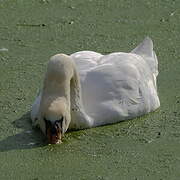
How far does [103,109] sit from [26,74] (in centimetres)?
115

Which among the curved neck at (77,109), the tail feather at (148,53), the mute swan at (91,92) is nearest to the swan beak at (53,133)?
the mute swan at (91,92)

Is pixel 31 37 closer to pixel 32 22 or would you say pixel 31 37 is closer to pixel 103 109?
pixel 32 22

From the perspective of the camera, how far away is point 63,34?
826cm

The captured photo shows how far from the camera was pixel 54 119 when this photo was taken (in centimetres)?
602

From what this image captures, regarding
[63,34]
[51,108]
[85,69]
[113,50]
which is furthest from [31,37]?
[51,108]

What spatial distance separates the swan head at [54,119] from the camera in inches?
237

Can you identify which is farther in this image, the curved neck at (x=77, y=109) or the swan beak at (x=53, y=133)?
the curved neck at (x=77, y=109)

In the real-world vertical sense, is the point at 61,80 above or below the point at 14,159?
above

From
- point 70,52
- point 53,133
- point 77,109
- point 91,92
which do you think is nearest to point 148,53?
point 70,52

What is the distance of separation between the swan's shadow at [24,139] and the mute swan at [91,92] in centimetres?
7

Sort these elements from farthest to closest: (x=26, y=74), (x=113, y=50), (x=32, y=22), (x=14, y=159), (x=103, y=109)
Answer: (x=32, y=22) → (x=113, y=50) → (x=26, y=74) → (x=103, y=109) → (x=14, y=159)

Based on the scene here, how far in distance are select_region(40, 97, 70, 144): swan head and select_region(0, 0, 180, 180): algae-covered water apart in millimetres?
78

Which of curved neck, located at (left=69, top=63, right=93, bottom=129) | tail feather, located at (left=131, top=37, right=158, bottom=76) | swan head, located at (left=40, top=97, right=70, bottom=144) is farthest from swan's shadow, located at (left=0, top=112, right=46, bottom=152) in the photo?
tail feather, located at (left=131, top=37, right=158, bottom=76)

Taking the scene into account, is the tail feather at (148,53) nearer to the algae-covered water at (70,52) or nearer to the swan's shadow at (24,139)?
the algae-covered water at (70,52)
